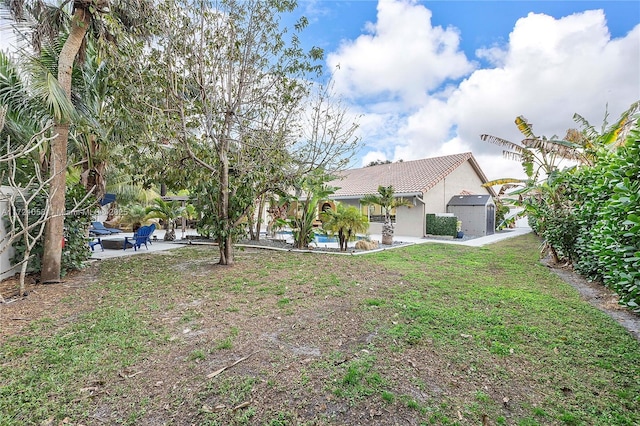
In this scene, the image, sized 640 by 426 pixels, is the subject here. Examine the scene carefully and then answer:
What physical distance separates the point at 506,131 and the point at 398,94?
22.9 ft

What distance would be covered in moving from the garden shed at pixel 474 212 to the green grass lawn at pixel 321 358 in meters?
18.3

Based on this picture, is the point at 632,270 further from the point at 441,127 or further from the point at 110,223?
the point at 110,223

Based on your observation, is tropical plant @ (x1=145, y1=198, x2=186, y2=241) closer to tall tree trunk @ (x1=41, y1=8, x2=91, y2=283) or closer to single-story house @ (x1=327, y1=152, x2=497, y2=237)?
tall tree trunk @ (x1=41, y1=8, x2=91, y2=283)

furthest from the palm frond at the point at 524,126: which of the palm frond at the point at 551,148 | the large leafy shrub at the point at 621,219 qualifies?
the large leafy shrub at the point at 621,219

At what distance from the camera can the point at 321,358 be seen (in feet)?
13.0

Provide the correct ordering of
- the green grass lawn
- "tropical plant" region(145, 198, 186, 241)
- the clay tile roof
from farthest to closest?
the clay tile roof, "tropical plant" region(145, 198, 186, 241), the green grass lawn

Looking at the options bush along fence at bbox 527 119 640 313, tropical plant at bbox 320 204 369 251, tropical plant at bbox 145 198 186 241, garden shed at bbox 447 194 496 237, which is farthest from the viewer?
garden shed at bbox 447 194 496 237

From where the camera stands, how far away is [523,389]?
3.35 meters

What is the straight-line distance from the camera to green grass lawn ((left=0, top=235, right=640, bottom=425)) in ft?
9.81

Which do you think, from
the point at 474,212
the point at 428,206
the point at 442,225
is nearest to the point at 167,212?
the point at 428,206

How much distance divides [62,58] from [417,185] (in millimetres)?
20530

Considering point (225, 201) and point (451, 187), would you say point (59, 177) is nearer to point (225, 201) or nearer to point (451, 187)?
point (225, 201)

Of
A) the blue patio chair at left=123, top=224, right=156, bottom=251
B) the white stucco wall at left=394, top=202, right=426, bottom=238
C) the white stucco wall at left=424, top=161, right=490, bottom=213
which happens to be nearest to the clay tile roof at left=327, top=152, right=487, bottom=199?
the white stucco wall at left=424, top=161, right=490, bottom=213

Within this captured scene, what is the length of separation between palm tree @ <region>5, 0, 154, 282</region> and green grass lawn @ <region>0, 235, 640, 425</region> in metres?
1.42
